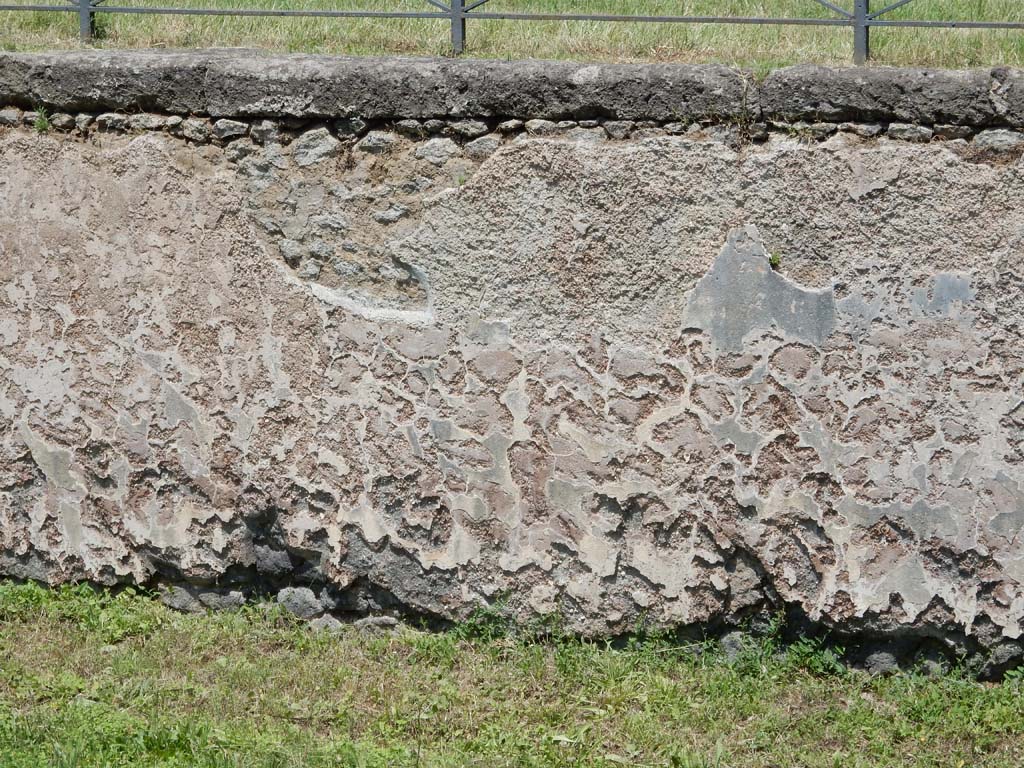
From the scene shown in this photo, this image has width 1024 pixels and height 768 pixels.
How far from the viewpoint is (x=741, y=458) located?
412 centimetres

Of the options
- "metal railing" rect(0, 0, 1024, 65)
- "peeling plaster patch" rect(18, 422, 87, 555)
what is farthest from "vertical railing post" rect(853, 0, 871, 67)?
"peeling plaster patch" rect(18, 422, 87, 555)

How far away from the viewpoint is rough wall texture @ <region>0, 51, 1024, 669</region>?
3943mm

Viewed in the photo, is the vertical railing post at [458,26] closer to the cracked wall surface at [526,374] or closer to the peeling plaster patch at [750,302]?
the cracked wall surface at [526,374]

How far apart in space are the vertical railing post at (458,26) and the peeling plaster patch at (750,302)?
1.43m

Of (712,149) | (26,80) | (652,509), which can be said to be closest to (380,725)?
(652,509)

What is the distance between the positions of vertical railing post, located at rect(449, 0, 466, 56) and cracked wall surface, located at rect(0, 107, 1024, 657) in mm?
710

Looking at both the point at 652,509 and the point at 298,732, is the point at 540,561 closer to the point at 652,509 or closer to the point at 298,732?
the point at 652,509

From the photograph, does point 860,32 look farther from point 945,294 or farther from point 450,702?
point 450,702

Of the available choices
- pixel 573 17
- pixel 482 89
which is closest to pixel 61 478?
pixel 482 89

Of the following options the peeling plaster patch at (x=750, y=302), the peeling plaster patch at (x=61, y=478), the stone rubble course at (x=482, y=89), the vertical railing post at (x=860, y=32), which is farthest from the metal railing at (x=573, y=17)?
the peeling plaster patch at (x=61, y=478)

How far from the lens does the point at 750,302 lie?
4035 mm

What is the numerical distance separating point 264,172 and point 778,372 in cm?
186

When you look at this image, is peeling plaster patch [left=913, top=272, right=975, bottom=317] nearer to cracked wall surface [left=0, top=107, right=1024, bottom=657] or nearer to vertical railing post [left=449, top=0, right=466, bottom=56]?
cracked wall surface [left=0, top=107, right=1024, bottom=657]

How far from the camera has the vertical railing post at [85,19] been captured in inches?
204
